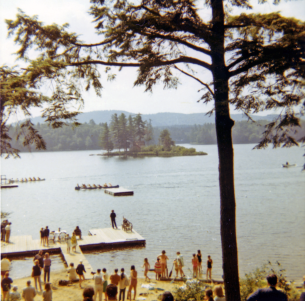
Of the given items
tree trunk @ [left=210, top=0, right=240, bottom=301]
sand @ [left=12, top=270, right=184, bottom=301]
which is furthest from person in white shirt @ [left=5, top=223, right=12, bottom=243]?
tree trunk @ [left=210, top=0, right=240, bottom=301]

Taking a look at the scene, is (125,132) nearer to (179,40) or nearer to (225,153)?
(179,40)

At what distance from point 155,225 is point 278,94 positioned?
70.7 feet

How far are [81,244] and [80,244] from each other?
65 millimetres

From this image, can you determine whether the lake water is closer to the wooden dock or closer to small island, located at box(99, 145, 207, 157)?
the wooden dock

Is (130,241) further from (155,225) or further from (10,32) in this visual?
(10,32)

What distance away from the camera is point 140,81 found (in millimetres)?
8508

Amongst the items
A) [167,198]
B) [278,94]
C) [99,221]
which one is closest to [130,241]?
[99,221]

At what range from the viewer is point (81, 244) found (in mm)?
20469

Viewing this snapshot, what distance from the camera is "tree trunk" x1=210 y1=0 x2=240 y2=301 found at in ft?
25.6

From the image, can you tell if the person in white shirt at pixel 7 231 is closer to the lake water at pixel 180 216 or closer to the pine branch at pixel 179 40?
the lake water at pixel 180 216

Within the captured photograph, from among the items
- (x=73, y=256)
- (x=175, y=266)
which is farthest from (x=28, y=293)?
(x=73, y=256)

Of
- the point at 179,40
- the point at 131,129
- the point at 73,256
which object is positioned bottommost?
the point at 73,256

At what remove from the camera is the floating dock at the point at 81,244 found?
1895 centimetres

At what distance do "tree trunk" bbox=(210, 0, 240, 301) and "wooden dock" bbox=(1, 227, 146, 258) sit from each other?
11.9 metres
